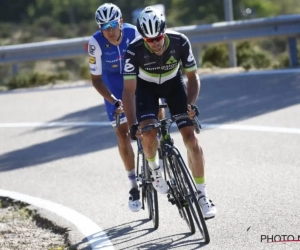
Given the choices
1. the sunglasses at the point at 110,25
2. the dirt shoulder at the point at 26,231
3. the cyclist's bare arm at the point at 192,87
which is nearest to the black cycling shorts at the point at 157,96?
the cyclist's bare arm at the point at 192,87

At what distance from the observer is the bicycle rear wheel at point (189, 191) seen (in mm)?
7111

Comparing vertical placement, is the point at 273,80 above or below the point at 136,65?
below

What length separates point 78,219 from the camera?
8.77 metres

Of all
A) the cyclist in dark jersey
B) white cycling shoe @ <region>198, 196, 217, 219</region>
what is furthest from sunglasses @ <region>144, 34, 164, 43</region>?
white cycling shoe @ <region>198, 196, 217, 219</region>

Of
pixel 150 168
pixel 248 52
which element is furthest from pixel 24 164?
pixel 248 52

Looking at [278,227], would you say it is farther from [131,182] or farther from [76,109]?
[76,109]

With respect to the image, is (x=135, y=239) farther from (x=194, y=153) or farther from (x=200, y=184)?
(x=194, y=153)

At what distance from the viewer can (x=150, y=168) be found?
26.2 ft

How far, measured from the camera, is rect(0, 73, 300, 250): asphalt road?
7695 mm

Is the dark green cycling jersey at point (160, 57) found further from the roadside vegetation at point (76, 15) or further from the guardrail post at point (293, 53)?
the roadside vegetation at point (76, 15)

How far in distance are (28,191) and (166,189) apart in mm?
3172

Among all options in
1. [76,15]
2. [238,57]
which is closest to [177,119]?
[238,57]

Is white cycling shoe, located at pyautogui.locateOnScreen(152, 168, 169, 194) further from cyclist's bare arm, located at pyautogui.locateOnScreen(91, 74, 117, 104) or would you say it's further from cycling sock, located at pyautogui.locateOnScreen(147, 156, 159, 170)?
cyclist's bare arm, located at pyautogui.locateOnScreen(91, 74, 117, 104)

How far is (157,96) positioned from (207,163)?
3.17m
